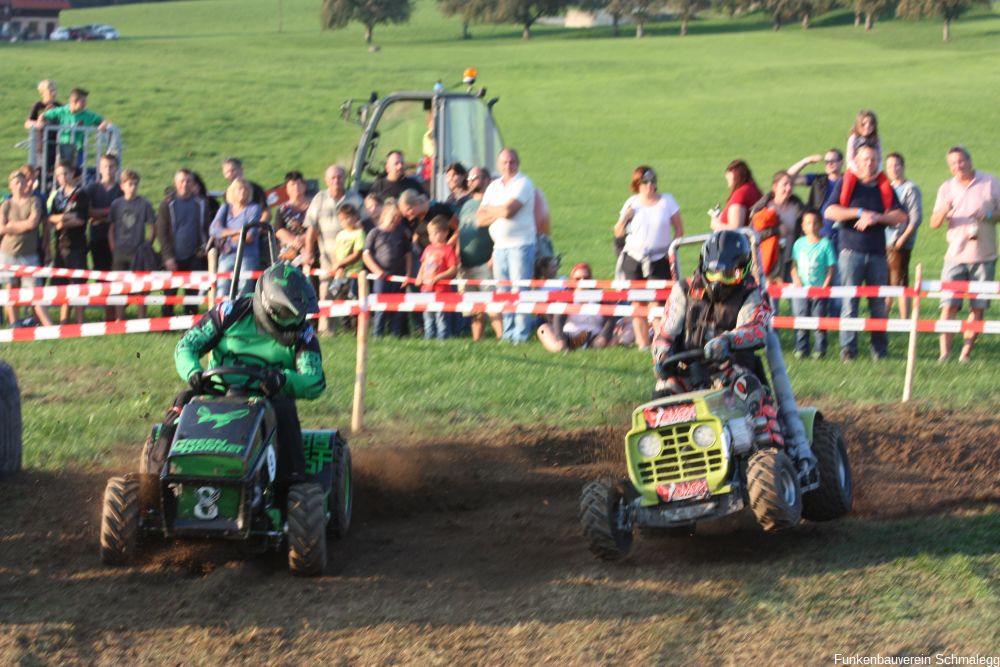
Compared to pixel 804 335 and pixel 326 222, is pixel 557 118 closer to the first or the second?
pixel 326 222

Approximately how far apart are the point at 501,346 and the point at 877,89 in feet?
146

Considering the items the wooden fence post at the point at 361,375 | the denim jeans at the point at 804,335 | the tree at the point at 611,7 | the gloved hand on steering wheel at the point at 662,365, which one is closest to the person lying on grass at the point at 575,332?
the denim jeans at the point at 804,335

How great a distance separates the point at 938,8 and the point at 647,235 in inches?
2681

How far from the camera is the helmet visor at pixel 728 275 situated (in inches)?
324

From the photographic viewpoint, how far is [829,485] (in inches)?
331

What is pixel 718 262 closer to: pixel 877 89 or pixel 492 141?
pixel 492 141

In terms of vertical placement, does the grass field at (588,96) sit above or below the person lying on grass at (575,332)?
above

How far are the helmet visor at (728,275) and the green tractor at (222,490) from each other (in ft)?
8.12

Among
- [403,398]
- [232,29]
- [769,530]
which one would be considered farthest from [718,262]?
[232,29]

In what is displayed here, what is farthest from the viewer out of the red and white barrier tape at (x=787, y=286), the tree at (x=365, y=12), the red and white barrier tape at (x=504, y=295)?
the tree at (x=365, y=12)

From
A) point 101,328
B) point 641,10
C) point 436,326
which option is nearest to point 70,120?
point 436,326

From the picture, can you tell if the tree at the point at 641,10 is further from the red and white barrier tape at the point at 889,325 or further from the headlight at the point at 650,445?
the headlight at the point at 650,445

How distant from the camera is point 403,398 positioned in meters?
12.6

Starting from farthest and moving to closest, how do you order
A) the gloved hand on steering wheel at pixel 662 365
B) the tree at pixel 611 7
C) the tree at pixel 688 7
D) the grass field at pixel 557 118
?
the tree at pixel 611 7 < the tree at pixel 688 7 < the grass field at pixel 557 118 < the gloved hand on steering wheel at pixel 662 365
